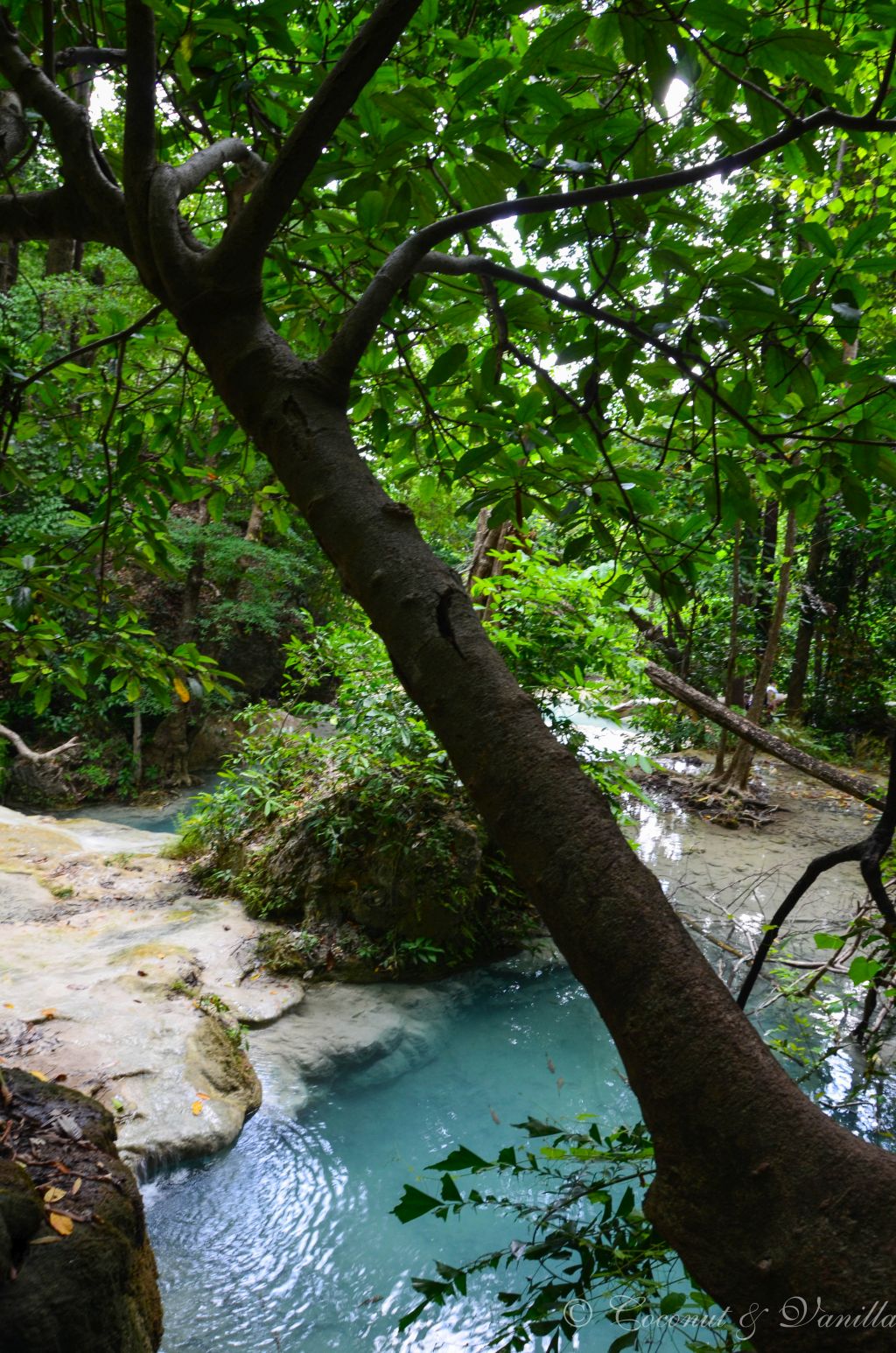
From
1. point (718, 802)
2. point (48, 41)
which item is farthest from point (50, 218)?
point (718, 802)

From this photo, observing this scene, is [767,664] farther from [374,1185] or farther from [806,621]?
[374,1185]

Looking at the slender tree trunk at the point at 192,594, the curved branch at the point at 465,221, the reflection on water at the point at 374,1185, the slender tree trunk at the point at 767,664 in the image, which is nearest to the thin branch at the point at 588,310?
the curved branch at the point at 465,221

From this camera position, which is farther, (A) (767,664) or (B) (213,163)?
(A) (767,664)

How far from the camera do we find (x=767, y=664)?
7.59m

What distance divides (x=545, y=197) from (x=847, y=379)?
22.9 inches

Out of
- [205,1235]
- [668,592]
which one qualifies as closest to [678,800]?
[205,1235]

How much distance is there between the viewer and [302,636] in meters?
13.7

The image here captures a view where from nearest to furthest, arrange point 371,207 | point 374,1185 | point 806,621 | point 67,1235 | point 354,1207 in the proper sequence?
point 371,207, point 67,1235, point 354,1207, point 374,1185, point 806,621

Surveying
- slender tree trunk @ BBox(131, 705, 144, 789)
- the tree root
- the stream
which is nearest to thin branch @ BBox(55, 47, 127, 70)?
the stream

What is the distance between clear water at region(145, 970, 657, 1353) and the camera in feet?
8.70

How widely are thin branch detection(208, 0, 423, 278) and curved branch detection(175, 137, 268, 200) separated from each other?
205 mm

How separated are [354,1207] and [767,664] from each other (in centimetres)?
615

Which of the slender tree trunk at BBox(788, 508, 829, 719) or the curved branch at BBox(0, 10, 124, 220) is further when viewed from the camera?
the slender tree trunk at BBox(788, 508, 829, 719)

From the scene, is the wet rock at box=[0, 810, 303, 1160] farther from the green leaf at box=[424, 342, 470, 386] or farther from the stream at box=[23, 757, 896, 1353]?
the green leaf at box=[424, 342, 470, 386]
